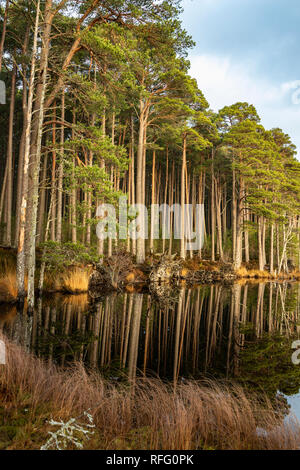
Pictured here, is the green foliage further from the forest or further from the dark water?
the dark water

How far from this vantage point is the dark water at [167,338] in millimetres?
5297

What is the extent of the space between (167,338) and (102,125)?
42.4 feet

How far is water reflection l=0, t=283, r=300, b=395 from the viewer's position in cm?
541

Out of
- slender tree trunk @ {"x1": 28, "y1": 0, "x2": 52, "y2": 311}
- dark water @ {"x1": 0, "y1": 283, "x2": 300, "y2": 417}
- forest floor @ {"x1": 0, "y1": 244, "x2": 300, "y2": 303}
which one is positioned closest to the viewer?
dark water @ {"x1": 0, "y1": 283, "x2": 300, "y2": 417}

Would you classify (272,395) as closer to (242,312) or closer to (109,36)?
(242,312)

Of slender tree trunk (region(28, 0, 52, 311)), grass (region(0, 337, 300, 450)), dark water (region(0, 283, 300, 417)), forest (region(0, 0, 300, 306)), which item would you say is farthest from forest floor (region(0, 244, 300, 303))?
grass (region(0, 337, 300, 450))

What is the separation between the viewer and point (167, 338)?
7.39m

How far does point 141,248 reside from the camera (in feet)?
63.8

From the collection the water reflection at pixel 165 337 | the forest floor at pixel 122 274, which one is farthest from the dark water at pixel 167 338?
the forest floor at pixel 122 274

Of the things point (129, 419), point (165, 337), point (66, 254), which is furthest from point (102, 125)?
point (129, 419)

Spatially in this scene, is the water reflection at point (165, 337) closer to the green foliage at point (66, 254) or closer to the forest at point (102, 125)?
the green foliage at point (66, 254)

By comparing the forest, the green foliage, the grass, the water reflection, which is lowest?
the water reflection

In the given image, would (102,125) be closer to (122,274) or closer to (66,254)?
(122,274)

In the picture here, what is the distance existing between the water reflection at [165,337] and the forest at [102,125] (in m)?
1.72
